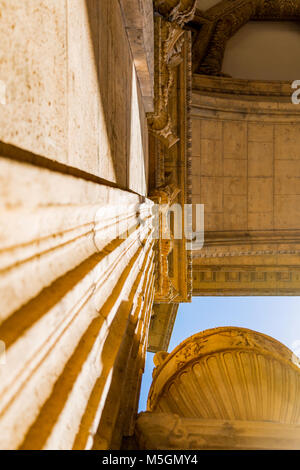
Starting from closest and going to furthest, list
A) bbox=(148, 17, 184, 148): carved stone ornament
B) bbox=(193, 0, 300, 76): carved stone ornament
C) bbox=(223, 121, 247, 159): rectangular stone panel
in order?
1. bbox=(148, 17, 184, 148): carved stone ornament
2. bbox=(223, 121, 247, 159): rectangular stone panel
3. bbox=(193, 0, 300, 76): carved stone ornament

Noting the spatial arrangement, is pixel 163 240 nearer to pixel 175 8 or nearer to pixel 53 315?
pixel 175 8

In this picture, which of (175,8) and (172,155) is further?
(172,155)

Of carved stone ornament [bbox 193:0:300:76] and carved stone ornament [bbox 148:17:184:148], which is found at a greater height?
carved stone ornament [bbox 193:0:300:76]

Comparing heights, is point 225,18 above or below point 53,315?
above

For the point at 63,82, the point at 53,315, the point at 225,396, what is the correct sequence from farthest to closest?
the point at 225,396, the point at 63,82, the point at 53,315

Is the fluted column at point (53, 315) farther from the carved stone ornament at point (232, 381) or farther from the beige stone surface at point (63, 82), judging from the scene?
the carved stone ornament at point (232, 381)

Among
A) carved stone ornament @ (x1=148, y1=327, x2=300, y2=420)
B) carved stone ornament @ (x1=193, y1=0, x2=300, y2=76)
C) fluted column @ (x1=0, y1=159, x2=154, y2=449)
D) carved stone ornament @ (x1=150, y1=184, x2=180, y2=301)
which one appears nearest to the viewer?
fluted column @ (x1=0, y1=159, x2=154, y2=449)

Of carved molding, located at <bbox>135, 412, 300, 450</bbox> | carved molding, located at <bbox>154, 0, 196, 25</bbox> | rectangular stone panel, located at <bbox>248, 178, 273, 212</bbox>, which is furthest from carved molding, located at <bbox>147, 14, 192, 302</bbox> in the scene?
carved molding, located at <bbox>135, 412, 300, 450</bbox>

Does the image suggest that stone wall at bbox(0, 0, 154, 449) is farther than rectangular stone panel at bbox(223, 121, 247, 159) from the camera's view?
No

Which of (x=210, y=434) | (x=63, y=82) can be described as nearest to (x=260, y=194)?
(x=210, y=434)

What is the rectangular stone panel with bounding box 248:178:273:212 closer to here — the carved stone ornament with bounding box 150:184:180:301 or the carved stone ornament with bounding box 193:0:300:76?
the carved stone ornament with bounding box 150:184:180:301

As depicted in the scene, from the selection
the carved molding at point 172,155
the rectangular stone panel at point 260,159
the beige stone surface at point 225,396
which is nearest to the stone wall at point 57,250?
the beige stone surface at point 225,396

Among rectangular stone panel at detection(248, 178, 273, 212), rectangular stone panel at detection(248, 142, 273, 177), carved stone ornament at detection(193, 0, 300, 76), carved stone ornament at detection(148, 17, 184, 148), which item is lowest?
rectangular stone panel at detection(248, 178, 273, 212)
